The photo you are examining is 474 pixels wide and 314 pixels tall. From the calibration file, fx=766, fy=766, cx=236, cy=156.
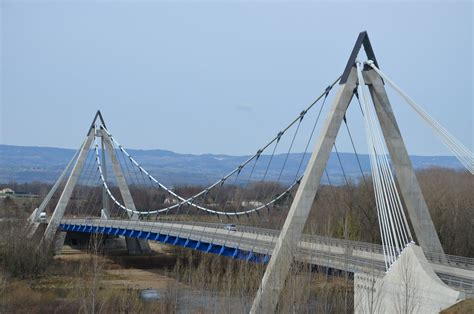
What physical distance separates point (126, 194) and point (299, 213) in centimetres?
4437

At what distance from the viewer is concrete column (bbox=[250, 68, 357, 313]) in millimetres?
26422

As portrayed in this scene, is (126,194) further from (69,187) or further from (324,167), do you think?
(324,167)

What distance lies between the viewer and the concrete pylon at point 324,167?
2705cm

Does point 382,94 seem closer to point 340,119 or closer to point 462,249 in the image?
point 340,119

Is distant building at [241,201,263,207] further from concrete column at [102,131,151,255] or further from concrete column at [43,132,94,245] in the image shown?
concrete column at [43,132,94,245]

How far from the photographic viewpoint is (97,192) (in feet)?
362

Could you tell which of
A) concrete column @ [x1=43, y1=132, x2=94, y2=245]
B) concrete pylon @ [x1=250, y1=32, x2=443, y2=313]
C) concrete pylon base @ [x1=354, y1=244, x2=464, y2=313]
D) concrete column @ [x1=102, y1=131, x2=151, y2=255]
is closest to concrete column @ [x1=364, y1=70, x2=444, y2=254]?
concrete pylon @ [x1=250, y1=32, x2=443, y2=313]

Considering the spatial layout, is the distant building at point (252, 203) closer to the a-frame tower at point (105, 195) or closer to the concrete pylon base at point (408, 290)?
the a-frame tower at point (105, 195)

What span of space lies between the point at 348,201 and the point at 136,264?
742 inches

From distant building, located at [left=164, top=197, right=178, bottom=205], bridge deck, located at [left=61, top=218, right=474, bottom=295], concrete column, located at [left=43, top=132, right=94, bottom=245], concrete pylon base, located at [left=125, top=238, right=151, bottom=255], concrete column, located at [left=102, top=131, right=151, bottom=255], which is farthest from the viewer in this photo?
distant building, located at [left=164, top=197, right=178, bottom=205]

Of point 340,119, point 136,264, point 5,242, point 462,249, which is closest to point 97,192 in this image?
point 136,264

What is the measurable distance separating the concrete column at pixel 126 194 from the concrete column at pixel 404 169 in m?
40.0

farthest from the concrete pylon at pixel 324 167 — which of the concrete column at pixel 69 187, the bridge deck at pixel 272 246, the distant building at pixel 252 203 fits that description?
the concrete column at pixel 69 187

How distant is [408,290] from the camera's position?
21.0 metres
